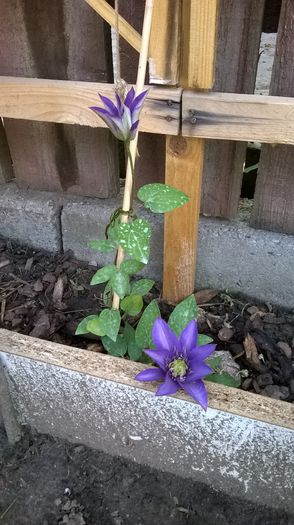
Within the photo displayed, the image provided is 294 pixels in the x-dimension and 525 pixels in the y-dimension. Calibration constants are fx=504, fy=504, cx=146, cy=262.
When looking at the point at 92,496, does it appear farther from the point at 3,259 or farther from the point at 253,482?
the point at 3,259

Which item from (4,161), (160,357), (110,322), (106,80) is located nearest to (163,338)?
(160,357)

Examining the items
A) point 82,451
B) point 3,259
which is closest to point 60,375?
point 82,451

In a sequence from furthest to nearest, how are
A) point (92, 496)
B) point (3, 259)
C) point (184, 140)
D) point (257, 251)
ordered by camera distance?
point (3, 259) < point (257, 251) < point (92, 496) < point (184, 140)

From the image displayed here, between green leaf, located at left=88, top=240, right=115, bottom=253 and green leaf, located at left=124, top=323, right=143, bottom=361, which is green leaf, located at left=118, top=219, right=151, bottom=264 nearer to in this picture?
green leaf, located at left=88, top=240, right=115, bottom=253

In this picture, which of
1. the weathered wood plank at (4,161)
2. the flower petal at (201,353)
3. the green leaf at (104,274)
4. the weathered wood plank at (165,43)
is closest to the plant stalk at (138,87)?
the green leaf at (104,274)

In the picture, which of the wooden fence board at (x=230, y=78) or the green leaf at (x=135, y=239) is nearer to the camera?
the green leaf at (x=135, y=239)

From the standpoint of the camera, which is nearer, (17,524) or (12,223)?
(17,524)

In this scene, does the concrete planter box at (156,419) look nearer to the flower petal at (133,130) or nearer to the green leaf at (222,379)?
the green leaf at (222,379)

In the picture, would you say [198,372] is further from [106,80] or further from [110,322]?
[106,80]
